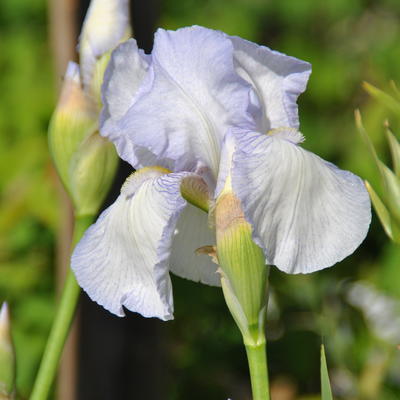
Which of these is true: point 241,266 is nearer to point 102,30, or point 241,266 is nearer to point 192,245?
point 192,245

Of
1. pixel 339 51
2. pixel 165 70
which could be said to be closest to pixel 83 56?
pixel 165 70

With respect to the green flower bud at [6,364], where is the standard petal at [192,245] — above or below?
above

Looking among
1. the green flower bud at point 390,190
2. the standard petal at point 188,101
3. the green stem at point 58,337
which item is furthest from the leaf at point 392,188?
the green stem at point 58,337

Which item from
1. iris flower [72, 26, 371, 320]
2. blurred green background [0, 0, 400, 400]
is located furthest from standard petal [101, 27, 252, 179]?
blurred green background [0, 0, 400, 400]

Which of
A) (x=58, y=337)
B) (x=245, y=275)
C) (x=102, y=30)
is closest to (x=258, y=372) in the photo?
(x=245, y=275)

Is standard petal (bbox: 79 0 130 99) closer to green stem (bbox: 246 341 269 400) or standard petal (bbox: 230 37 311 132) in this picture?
standard petal (bbox: 230 37 311 132)

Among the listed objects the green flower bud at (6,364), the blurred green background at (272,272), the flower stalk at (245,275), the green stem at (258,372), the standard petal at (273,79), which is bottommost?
the blurred green background at (272,272)

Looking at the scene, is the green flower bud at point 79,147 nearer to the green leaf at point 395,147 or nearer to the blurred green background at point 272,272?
the green leaf at point 395,147

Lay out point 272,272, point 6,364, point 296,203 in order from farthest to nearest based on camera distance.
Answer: point 272,272, point 6,364, point 296,203
